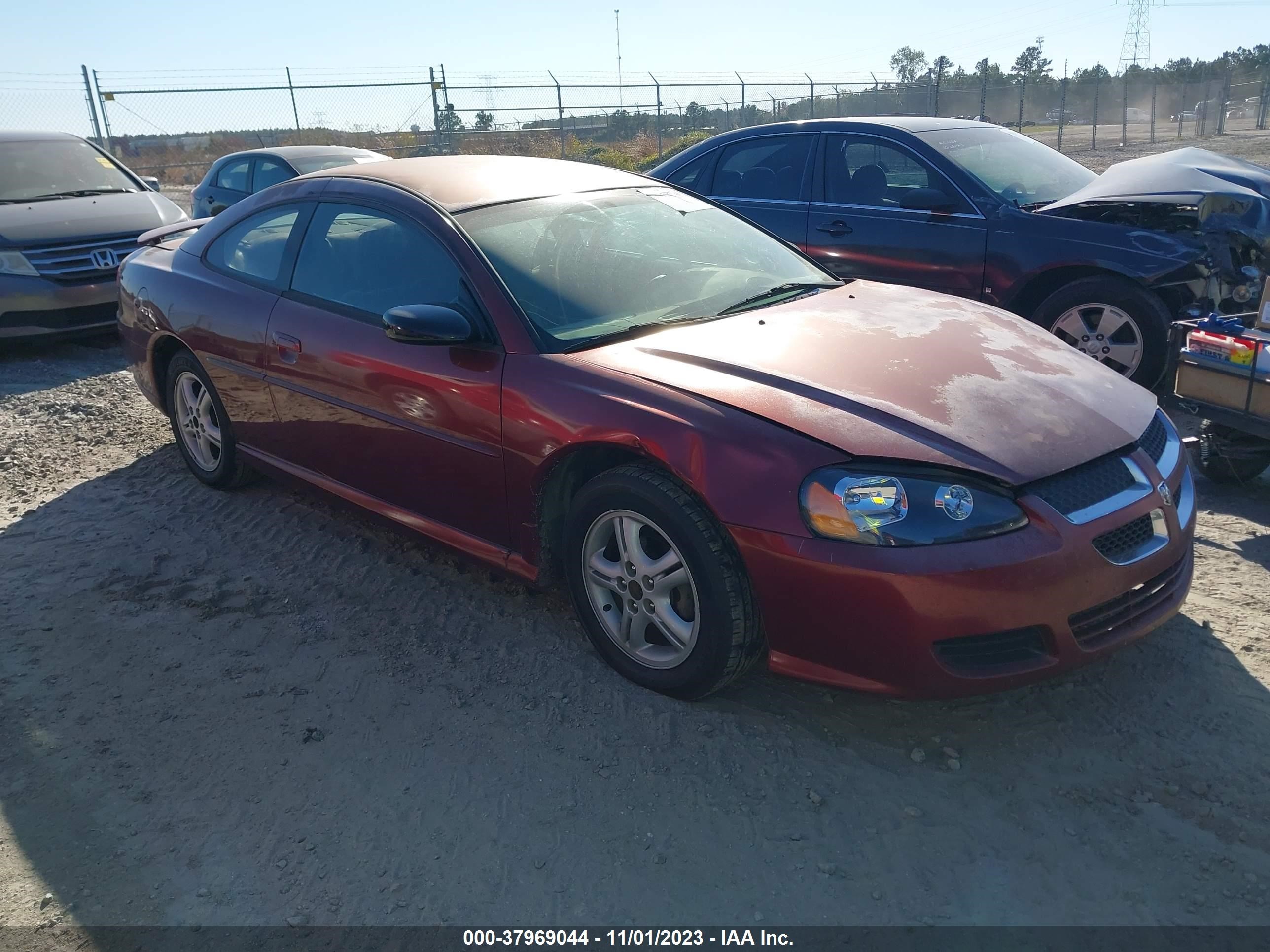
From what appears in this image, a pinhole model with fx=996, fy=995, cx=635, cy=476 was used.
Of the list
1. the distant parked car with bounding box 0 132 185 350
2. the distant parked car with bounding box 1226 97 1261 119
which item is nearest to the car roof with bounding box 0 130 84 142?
the distant parked car with bounding box 0 132 185 350

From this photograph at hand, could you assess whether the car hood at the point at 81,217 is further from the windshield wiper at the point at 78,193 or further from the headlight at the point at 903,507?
the headlight at the point at 903,507

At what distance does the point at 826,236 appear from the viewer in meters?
6.59

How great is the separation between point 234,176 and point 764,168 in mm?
7361

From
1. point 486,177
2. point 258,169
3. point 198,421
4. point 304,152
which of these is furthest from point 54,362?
point 486,177

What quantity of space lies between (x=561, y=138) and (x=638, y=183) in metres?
16.3

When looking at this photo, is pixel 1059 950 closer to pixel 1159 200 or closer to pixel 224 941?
pixel 224 941

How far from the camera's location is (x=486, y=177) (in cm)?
401

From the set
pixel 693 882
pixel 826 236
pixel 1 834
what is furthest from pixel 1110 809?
pixel 826 236

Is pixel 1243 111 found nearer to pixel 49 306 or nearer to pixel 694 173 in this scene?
pixel 694 173

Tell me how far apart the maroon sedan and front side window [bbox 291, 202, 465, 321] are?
13mm

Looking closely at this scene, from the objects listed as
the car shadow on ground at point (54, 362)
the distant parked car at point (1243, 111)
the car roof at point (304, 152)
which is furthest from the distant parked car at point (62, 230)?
the distant parked car at point (1243, 111)

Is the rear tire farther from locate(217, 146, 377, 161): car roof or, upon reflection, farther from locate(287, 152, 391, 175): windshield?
locate(217, 146, 377, 161): car roof

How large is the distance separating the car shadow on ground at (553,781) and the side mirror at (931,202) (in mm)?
3473

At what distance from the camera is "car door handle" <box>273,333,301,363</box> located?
397cm
